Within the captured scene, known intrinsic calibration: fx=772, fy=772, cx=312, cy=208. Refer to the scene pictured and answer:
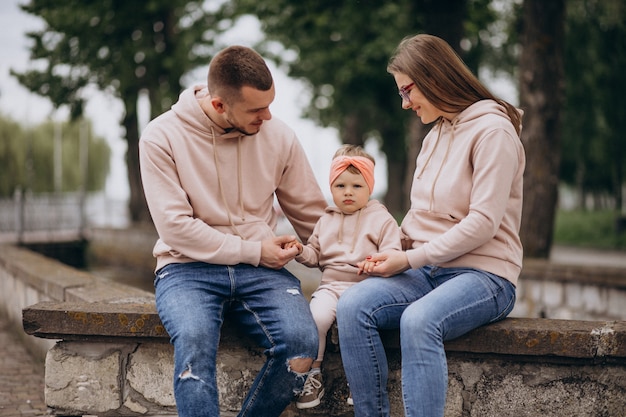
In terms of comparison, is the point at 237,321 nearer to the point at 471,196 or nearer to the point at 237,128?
the point at 237,128

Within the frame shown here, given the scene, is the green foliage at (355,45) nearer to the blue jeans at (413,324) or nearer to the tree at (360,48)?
the tree at (360,48)

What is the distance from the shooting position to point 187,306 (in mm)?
3254

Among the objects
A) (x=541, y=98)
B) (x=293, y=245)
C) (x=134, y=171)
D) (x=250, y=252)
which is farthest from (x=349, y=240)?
(x=134, y=171)

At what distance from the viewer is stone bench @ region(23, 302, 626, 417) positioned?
3275mm

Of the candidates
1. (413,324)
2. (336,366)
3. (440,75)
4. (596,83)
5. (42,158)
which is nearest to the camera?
(413,324)

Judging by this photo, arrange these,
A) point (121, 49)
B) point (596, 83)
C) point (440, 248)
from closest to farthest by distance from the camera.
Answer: point (440, 248) → point (121, 49) → point (596, 83)

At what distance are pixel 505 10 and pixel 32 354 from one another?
20.7 meters

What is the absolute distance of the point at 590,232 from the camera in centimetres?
2448

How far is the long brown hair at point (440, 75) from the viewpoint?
11.2 ft

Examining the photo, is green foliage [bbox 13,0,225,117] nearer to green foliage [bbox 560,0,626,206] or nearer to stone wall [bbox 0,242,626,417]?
green foliage [bbox 560,0,626,206]

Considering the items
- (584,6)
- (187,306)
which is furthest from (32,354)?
(584,6)

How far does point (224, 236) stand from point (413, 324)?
0.95m

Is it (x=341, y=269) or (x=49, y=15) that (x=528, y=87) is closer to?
(x=341, y=269)

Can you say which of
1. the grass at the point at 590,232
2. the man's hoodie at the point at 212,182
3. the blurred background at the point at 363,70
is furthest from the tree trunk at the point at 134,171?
the man's hoodie at the point at 212,182
